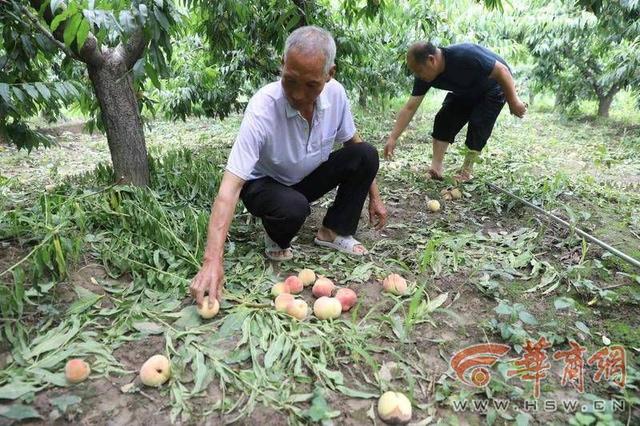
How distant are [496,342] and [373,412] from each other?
25.4 inches

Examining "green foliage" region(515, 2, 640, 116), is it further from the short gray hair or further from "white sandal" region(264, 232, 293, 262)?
"white sandal" region(264, 232, 293, 262)

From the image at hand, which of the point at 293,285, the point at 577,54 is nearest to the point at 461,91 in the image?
the point at 293,285

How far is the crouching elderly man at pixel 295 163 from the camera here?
1.84 m

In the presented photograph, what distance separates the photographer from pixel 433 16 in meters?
4.48

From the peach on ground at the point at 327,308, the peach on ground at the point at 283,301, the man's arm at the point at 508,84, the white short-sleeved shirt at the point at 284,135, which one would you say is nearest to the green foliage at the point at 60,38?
the white short-sleeved shirt at the point at 284,135

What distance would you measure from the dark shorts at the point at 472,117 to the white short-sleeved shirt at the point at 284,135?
1.62 meters

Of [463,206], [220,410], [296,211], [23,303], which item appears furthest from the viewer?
[463,206]

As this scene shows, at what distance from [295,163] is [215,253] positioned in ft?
2.49

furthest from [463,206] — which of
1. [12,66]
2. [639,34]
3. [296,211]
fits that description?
[639,34]

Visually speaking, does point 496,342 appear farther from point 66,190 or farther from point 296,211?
point 66,190

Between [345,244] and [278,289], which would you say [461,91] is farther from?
[278,289]

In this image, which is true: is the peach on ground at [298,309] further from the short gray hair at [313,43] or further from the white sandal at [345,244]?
the short gray hair at [313,43]

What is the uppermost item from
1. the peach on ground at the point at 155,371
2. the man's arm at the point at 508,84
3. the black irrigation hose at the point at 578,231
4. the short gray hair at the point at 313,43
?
the short gray hair at the point at 313,43

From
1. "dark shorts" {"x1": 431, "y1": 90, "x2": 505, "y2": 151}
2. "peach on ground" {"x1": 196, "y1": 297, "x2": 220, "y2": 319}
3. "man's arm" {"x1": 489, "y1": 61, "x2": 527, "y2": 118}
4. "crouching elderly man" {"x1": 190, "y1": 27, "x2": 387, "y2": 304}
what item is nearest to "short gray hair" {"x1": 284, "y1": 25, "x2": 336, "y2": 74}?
"crouching elderly man" {"x1": 190, "y1": 27, "x2": 387, "y2": 304}
